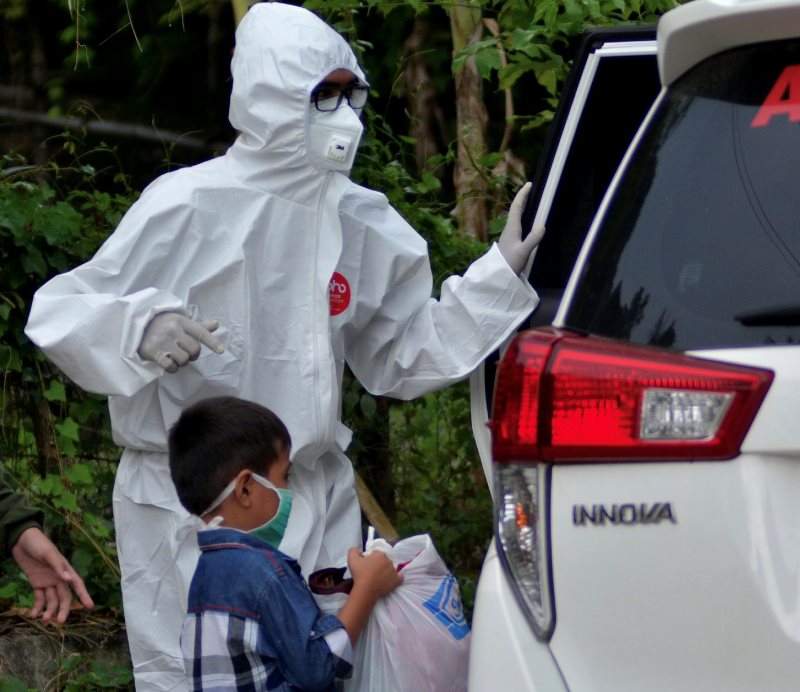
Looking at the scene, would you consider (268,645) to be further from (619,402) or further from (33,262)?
(33,262)

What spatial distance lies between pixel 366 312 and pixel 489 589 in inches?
57.6

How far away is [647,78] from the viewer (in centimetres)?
340

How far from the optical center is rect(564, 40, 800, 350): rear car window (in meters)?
2.01

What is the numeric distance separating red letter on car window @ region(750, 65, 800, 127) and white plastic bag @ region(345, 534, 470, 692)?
1.25 metres

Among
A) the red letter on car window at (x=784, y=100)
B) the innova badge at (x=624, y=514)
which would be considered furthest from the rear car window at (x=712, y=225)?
the innova badge at (x=624, y=514)

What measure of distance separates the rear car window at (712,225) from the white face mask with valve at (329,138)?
134 centimetres

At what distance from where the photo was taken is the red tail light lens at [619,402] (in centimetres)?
196

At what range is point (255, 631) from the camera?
2.68 m

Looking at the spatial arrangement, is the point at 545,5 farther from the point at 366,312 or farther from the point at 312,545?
the point at 312,545

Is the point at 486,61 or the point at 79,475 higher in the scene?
the point at 486,61

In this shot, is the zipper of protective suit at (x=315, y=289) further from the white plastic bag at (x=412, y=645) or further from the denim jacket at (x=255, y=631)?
the denim jacket at (x=255, y=631)

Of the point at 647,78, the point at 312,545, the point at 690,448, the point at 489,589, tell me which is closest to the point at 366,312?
the point at 312,545

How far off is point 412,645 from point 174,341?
828 millimetres

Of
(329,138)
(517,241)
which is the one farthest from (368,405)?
(329,138)
